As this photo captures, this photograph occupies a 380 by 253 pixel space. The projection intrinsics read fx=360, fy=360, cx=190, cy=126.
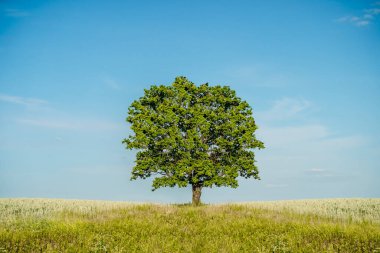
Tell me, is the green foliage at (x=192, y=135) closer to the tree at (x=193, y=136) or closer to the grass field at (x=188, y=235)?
the tree at (x=193, y=136)

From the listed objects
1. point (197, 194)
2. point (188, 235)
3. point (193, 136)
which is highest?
point (193, 136)

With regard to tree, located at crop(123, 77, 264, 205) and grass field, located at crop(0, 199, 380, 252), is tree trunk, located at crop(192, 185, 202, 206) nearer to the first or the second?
tree, located at crop(123, 77, 264, 205)

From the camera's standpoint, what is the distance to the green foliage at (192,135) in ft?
96.9

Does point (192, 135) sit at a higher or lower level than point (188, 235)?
higher

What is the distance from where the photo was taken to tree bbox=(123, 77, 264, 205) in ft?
96.9

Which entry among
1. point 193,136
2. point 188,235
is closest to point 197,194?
point 193,136

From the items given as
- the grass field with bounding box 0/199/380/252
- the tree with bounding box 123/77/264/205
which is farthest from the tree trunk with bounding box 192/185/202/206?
the grass field with bounding box 0/199/380/252

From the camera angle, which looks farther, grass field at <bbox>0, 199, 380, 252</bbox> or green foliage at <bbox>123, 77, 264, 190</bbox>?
green foliage at <bbox>123, 77, 264, 190</bbox>

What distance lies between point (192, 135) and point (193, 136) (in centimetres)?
23

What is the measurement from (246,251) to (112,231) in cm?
662

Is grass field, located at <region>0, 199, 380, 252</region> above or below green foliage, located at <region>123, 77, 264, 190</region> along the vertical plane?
below

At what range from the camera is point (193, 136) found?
2936 centimetres

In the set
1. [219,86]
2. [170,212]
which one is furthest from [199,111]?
[170,212]

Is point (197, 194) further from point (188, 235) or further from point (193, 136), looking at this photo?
point (188, 235)
